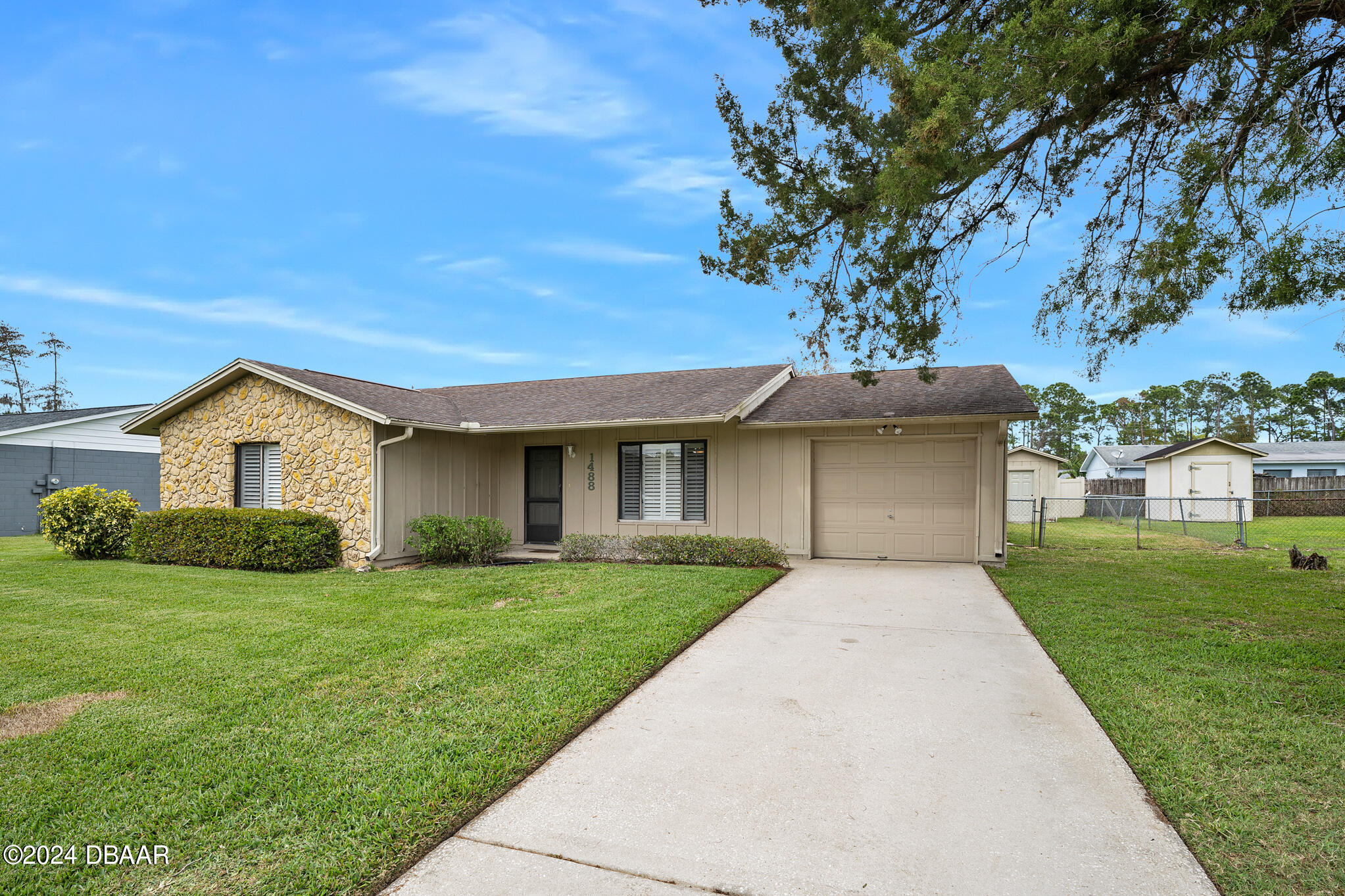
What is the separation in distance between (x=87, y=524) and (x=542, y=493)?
783cm

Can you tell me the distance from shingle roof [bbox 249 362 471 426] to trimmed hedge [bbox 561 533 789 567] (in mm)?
3068

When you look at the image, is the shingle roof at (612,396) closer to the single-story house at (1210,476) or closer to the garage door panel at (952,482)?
the garage door panel at (952,482)

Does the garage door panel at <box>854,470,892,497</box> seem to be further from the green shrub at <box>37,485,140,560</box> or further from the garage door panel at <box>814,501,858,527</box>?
the green shrub at <box>37,485,140,560</box>

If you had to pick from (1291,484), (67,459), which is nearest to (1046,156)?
(67,459)

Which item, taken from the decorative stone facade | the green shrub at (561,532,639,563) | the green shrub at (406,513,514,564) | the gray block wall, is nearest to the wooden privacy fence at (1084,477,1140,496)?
the green shrub at (561,532,639,563)

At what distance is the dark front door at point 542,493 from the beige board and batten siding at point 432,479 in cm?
39

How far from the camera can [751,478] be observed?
37.7 ft

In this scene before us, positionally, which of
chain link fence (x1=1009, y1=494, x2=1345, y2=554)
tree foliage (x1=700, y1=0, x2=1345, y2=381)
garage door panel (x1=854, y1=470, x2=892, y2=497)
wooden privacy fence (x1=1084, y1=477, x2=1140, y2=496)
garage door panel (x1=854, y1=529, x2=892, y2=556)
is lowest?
chain link fence (x1=1009, y1=494, x2=1345, y2=554)

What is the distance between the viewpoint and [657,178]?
13.0 metres

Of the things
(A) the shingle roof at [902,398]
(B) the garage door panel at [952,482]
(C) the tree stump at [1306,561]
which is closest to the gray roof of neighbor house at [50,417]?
(A) the shingle roof at [902,398]

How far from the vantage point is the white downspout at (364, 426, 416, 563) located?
10.3m

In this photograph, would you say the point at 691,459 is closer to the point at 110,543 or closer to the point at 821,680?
the point at 821,680

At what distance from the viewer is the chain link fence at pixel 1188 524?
14.1 meters

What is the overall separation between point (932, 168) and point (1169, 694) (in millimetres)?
4290
